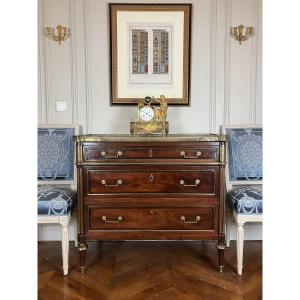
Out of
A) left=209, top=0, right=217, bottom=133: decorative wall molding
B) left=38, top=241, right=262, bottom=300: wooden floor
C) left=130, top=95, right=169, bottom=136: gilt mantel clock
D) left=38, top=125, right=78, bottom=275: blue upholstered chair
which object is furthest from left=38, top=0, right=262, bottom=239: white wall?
left=38, top=241, right=262, bottom=300: wooden floor

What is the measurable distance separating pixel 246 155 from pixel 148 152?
89cm

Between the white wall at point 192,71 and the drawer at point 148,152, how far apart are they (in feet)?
2.42

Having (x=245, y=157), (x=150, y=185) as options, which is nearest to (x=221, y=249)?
(x=150, y=185)

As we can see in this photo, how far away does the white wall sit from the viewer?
3.27 m

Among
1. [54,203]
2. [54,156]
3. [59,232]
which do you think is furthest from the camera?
[59,232]

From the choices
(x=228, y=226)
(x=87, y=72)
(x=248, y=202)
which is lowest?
(x=228, y=226)

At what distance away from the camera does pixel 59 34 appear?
127 inches

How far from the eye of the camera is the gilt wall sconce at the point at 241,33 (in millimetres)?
3270

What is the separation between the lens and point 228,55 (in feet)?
10.9

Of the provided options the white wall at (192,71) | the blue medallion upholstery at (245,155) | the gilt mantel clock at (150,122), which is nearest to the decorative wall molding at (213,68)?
the white wall at (192,71)

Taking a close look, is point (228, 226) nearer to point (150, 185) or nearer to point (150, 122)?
point (150, 185)
